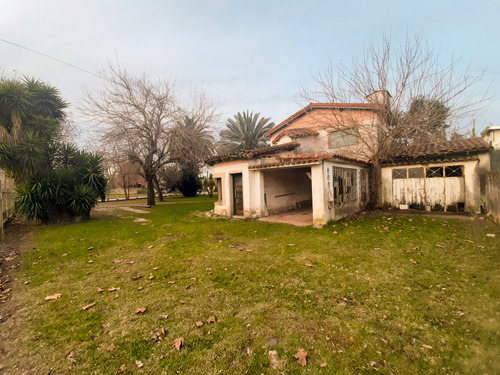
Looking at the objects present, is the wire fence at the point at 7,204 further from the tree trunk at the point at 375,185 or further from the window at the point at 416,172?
the window at the point at 416,172

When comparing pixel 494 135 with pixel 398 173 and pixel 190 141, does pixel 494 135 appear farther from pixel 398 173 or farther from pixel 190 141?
pixel 190 141

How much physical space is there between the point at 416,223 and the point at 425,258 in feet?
15.0

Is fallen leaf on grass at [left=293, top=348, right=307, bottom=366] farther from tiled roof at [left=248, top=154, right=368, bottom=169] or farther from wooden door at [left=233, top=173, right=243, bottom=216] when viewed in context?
wooden door at [left=233, top=173, right=243, bottom=216]

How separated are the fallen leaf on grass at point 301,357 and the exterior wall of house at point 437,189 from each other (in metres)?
13.2

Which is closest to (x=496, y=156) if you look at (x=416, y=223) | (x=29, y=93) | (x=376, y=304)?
(x=416, y=223)

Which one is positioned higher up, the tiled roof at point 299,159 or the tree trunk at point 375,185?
the tiled roof at point 299,159

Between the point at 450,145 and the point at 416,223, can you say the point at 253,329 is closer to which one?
the point at 416,223

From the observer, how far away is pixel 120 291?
4.39 meters

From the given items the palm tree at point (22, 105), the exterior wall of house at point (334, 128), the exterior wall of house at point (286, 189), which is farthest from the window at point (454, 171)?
the palm tree at point (22, 105)

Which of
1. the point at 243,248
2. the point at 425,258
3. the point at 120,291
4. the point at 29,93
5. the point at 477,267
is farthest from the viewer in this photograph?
the point at 29,93

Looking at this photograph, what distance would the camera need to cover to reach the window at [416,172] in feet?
41.6

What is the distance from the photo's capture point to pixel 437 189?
12289 mm

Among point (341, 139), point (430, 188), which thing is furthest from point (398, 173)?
point (341, 139)

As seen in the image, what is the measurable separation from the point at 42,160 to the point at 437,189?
65.9 ft
